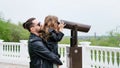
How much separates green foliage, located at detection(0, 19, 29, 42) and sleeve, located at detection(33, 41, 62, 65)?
1173 cm

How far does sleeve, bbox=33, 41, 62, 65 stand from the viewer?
346 centimetres

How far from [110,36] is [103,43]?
1.82 feet

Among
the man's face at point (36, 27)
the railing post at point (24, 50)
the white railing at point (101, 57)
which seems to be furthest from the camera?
the railing post at point (24, 50)

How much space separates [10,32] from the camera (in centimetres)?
1562

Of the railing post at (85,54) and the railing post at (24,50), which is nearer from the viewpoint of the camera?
the railing post at (85,54)

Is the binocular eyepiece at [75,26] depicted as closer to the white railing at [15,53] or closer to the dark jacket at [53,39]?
the dark jacket at [53,39]

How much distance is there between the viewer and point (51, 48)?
3.52 m

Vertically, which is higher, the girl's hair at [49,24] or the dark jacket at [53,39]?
the girl's hair at [49,24]

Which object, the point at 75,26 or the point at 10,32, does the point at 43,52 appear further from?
the point at 10,32

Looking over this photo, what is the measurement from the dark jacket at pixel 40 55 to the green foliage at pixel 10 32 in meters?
11.7

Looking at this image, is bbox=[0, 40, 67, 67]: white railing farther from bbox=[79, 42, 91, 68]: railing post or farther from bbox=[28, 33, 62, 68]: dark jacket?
bbox=[28, 33, 62, 68]: dark jacket

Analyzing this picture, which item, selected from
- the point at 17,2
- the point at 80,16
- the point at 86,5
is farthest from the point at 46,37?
the point at 17,2

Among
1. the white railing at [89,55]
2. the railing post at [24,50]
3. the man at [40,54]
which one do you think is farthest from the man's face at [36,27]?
the railing post at [24,50]

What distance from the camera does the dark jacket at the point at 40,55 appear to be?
11.4 feet
